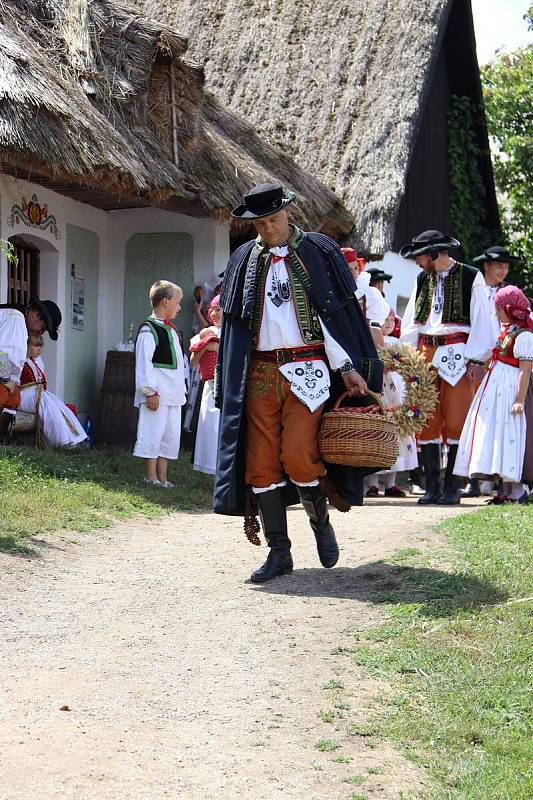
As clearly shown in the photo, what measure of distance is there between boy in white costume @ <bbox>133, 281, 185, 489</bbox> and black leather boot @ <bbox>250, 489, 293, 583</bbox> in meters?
3.78

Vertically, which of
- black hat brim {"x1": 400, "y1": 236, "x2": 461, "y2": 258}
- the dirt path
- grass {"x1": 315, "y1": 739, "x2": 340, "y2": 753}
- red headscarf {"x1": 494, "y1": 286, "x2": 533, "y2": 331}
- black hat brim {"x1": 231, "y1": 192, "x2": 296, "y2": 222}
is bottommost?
grass {"x1": 315, "y1": 739, "x2": 340, "y2": 753}

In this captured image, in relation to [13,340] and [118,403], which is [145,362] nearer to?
[13,340]

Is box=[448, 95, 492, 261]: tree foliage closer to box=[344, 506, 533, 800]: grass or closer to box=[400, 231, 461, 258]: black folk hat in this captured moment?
box=[400, 231, 461, 258]: black folk hat

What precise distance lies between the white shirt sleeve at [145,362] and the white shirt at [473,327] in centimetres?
196

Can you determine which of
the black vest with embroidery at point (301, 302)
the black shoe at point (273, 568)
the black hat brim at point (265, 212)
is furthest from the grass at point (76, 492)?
the black hat brim at point (265, 212)

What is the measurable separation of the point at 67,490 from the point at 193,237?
5252mm

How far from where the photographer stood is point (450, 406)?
910 cm

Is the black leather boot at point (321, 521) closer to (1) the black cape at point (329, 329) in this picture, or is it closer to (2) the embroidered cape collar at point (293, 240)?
(1) the black cape at point (329, 329)

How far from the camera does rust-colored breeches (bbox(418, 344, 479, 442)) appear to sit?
905cm

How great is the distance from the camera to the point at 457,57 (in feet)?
63.5

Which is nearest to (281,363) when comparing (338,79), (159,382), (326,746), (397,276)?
(326,746)

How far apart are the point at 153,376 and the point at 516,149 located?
1251cm

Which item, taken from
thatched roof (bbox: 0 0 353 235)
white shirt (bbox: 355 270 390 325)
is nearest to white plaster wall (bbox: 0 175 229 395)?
thatched roof (bbox: 0 0 353 235)

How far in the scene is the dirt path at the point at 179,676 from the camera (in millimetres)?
3383
